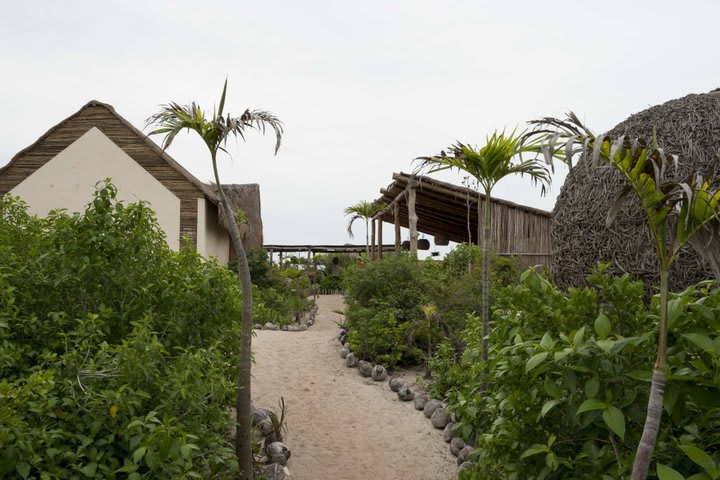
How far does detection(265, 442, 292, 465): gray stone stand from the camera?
5.96 metres

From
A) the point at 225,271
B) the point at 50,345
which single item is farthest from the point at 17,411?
the point at 225,271

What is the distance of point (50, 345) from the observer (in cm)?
411

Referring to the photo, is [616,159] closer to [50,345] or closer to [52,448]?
[52,448]

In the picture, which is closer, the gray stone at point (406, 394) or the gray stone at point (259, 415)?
the gray stone at point (259, 415)

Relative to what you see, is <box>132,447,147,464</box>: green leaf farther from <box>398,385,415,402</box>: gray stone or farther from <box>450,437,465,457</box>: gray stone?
<box>398,385,415,402</box>: gray stone

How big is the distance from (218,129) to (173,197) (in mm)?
10661

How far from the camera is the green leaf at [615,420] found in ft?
7.59

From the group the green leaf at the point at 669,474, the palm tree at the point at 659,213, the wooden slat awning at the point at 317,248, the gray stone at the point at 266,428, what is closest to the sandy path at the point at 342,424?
the gray stone at the point at 266,428

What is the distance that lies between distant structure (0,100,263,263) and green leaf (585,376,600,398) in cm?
1301

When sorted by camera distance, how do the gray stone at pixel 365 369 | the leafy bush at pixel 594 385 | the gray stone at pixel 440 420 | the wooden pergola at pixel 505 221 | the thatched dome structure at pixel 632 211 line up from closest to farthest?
the leafy bush at pixel 594 385, the thatched dome structure at pixel 632 211, the gray stone at pixel 440 420, the gray stone at pixel 365 369, the wooden pergola at pixel 505 221

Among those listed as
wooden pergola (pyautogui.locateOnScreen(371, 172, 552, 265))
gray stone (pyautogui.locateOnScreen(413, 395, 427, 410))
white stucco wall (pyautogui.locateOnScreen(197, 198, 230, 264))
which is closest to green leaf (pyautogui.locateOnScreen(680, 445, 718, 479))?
gray stone (pyautogui.locateOnScreen(413, 395, 427, 410))

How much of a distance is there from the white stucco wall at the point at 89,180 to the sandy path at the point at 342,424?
18.5ft

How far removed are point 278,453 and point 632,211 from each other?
3.91 meters

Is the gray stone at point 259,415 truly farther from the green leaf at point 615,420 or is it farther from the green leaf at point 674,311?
the green leaf at point 674,311
